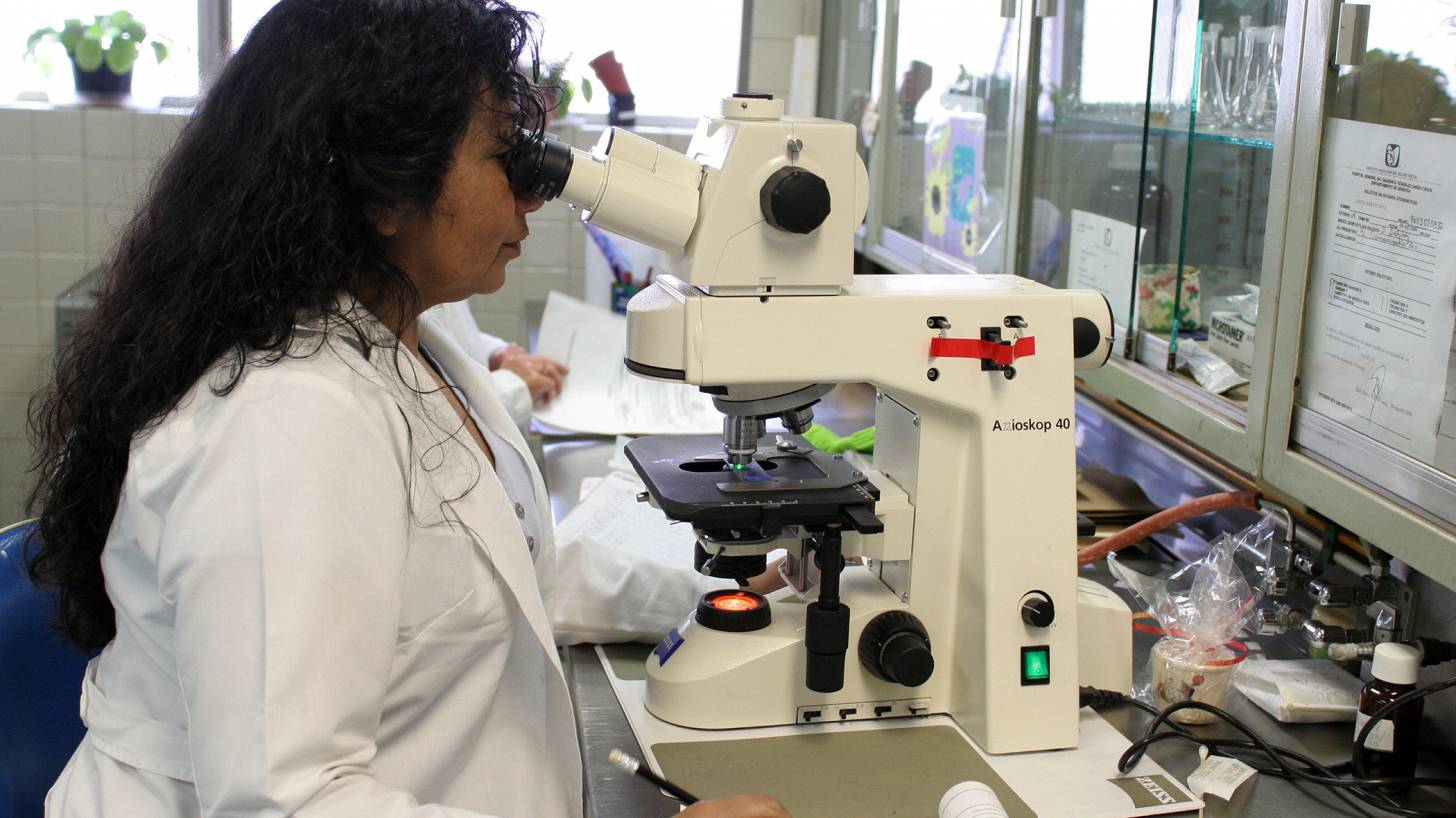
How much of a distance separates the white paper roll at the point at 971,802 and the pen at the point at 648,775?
217mm

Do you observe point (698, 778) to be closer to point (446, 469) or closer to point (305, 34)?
point (446, 469)

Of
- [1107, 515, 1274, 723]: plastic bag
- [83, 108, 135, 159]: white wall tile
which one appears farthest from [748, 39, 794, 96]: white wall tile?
[1107, 515, 1274, 723]: plastic bag

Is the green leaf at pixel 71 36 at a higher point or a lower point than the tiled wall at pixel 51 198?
higher

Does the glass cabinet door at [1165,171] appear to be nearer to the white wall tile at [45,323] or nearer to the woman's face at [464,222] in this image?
the woman's face at [464,222]

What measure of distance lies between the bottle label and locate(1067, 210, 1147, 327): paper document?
74cm

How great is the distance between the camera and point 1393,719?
1.21 metres

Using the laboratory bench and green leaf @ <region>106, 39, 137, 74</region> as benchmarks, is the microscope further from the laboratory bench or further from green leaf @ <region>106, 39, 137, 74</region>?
green leaf @ <region>106, 39, 137, 74</region>

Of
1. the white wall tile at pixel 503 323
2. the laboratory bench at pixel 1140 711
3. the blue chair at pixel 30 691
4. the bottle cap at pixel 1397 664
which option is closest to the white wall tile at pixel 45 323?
the white wall tile at pixel 503 323

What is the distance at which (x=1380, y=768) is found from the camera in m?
1.23

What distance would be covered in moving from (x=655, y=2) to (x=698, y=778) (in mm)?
3215

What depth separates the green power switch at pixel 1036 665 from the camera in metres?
1.23

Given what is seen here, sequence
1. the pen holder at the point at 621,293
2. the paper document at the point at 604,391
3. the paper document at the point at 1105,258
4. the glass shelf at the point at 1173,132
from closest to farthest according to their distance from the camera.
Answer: the glass shelf at the point at 1173,132 < the paper document at the point at 1105,258 < the paper document at the point at 604,391 < the pen holder at the point at 621,293

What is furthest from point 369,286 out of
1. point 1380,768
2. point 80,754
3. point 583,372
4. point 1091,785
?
point 583,372

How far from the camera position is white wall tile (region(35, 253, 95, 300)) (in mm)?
3428
